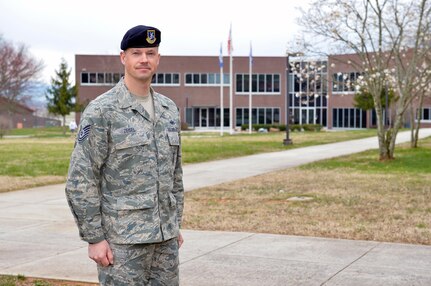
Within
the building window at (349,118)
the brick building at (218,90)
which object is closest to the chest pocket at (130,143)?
the brick building at (218,90)

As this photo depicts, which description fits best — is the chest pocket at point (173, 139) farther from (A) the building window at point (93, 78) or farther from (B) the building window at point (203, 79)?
(B) the building window at point (203, 79)

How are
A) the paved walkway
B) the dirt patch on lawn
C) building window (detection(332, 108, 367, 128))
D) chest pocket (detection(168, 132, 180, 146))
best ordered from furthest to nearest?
building window (detection(332, 108, 367, 128)), the dirt patch on lawn, the paved walkway, chest pocket (detection(168, 132, 180, 146))

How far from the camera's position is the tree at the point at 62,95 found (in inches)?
2574

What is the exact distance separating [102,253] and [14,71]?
234 ft

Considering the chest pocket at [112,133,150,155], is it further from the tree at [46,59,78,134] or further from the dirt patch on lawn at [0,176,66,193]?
the tree at [46,59,78,134]

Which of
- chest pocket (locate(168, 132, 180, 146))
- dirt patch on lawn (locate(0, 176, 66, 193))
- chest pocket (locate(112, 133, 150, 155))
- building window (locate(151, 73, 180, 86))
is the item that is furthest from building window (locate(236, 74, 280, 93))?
chest pocket (locate(112, 133, 150, 155))

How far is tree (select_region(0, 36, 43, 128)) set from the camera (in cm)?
7169

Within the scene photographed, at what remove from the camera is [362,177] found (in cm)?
1911

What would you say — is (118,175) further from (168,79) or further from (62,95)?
(168,79)

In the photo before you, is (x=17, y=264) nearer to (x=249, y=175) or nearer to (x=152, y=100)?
(x=152, y=100)

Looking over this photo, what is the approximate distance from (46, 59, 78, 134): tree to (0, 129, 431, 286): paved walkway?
54533mm

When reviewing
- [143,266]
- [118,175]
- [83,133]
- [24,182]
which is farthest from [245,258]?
[24,182]

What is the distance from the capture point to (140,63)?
4.23 meters

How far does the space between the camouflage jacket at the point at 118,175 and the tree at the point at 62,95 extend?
6215 centimetres
